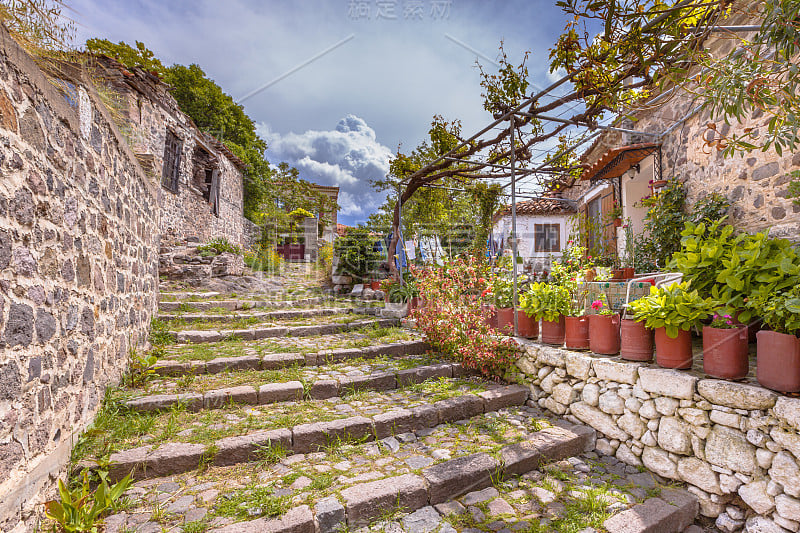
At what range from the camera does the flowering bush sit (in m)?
3.68

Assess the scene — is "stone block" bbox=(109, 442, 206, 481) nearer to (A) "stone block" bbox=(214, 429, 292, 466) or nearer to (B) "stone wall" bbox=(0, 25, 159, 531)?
(A) "stone block" bbox=(214, 429, 292, 466)

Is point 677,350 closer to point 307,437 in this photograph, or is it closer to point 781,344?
point 781,344

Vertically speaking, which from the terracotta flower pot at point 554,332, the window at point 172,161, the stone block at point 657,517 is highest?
the window at point 172,161

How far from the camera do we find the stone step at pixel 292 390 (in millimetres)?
2895

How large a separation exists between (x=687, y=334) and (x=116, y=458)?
3855mm

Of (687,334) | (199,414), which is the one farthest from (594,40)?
(199,414)

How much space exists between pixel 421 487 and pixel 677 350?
6.55 feet

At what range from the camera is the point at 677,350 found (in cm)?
243

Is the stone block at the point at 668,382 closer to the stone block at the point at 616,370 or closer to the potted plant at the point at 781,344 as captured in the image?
the stone block at the point at 616,370

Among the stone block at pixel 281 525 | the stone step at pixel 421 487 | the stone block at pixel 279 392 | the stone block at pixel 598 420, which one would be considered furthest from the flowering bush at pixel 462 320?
the stone block at pixel 281 525

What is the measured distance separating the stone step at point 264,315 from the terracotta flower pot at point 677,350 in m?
5.09


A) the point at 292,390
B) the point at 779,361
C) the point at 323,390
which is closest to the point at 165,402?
the point at 292,390

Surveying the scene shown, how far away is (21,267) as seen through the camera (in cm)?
157

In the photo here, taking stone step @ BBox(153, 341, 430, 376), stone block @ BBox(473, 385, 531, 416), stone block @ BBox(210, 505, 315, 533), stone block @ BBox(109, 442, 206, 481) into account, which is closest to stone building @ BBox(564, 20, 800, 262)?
stone block @ BBox(473, 385, 531, 416)
